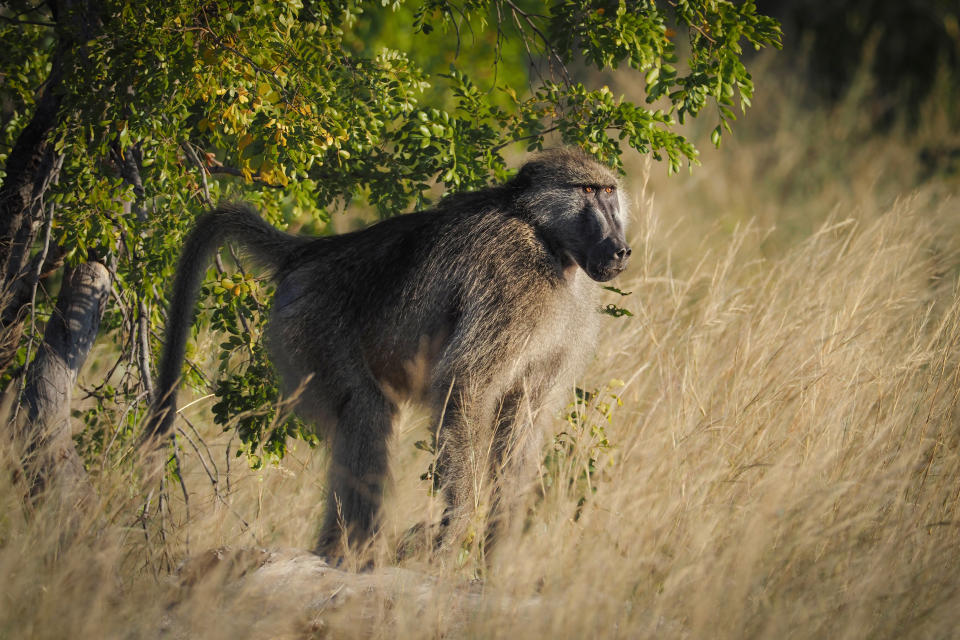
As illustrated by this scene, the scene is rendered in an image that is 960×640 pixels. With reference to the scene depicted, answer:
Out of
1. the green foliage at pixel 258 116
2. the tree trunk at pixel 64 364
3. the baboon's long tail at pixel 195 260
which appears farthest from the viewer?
the tree trunk at pixel 64 364

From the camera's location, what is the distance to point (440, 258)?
3777 mm

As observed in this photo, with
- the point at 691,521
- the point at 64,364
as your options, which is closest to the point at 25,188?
the point at 64,364

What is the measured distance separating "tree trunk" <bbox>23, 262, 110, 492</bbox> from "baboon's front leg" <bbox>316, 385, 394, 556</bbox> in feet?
3.46

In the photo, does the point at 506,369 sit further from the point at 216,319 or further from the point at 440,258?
the point at 216,319

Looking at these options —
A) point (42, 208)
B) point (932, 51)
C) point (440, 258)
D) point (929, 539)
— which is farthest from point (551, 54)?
point (932, 51)

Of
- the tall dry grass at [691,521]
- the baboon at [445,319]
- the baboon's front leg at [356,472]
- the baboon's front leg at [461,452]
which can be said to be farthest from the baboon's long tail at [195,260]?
the baboon's front leg at [461,452]

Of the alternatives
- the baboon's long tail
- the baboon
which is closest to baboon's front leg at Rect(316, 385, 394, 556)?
the baboon

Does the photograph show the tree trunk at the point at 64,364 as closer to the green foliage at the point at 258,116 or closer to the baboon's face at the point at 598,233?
the green foliage at the point at 258,116

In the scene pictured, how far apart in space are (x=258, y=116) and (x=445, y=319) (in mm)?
1092

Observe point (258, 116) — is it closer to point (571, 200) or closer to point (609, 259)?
point (571, 200)

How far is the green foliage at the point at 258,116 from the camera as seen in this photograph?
3.42m

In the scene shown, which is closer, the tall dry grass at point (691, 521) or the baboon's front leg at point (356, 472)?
the tall dry grass at point (691, 521)

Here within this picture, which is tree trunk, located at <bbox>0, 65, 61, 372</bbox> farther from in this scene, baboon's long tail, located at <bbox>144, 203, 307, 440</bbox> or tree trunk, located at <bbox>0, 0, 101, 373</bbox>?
baboon's long tail, located at <bbox>144, 203, 307, 440</bbox>

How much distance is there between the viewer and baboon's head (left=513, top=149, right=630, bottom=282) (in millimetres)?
3738
